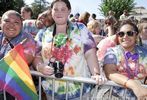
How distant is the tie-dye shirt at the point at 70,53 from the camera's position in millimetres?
3555

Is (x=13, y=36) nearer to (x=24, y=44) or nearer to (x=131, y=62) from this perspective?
(x=24, y=44)

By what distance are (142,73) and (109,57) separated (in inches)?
14.9

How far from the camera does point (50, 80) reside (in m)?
3.58

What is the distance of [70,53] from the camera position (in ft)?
11.8

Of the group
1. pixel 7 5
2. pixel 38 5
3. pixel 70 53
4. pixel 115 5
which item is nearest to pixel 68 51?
pixel 70 53

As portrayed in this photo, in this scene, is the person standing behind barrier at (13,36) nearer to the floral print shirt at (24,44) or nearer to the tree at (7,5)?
the floral print shirt at (24,44)

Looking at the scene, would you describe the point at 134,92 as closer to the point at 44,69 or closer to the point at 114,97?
the point at 114,97

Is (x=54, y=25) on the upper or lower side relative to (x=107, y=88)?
upper

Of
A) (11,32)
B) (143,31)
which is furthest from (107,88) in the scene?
(143,31)

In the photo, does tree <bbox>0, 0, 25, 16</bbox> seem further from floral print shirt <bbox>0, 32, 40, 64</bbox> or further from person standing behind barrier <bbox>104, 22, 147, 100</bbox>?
person standing behind barrier <bbox>104, 22, 147, 100</bbox>

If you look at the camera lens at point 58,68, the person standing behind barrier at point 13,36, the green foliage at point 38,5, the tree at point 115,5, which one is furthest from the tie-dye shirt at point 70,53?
the green foliage at point 38,5

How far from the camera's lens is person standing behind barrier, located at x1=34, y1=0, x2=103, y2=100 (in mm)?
3555

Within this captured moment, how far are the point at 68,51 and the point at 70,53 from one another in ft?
0.10

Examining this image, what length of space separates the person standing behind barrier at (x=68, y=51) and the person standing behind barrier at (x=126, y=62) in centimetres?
17
